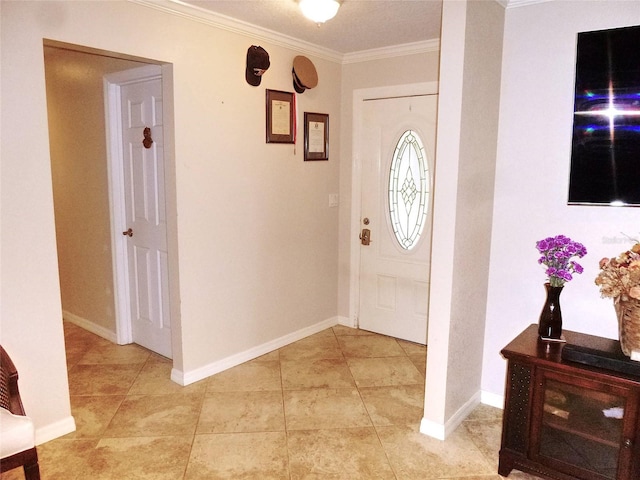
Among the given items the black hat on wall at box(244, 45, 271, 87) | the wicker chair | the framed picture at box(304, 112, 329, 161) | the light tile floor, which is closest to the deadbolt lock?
the framed picture at box(304, 112, 329, 161)

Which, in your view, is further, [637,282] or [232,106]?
[232,106]

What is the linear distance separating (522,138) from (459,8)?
0.81m

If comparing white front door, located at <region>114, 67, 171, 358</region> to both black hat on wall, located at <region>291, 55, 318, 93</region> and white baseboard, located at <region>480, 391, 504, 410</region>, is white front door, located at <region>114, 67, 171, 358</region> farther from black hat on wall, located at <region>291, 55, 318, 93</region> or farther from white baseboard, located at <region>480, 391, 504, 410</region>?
white baseboard, located at <region>480, 391, 504, 410</region>

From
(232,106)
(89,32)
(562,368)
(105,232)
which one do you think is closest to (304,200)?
(232,106)

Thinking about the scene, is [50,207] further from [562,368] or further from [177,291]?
[562,368]

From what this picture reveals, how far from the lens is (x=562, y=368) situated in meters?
2.09

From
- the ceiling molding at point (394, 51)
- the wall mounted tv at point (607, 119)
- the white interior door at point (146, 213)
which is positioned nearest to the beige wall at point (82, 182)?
the white interior door at point (146, 213)

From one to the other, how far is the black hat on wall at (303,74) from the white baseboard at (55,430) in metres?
2.64

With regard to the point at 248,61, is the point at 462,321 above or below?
below

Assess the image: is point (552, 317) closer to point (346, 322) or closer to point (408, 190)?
point (408, 190)

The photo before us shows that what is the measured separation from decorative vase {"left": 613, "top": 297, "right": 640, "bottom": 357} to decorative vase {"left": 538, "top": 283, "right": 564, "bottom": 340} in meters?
0.28

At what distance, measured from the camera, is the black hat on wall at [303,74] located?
3576 millimetres

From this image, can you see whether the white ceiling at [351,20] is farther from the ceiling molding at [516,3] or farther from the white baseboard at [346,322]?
the white baseboard at [346,322]

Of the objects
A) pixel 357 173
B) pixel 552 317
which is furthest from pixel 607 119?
pixel 357 173
